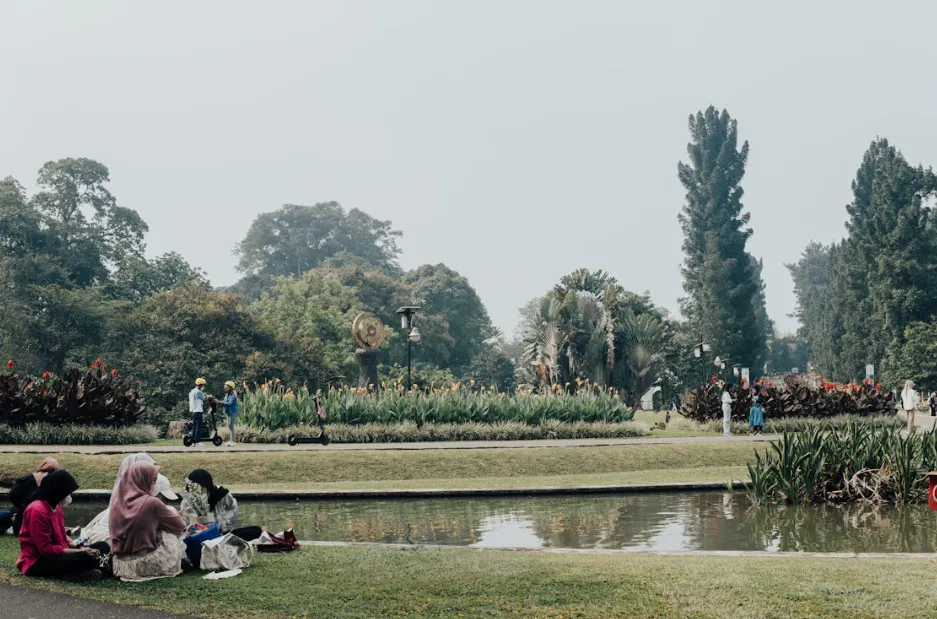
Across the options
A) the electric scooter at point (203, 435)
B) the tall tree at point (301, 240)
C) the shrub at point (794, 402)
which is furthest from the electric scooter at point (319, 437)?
the tall tree at point (301, 240)

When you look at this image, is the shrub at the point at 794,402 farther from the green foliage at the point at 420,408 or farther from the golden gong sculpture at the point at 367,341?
the golden gong sculpture at the point at 367,341

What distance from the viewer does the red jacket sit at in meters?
9.40


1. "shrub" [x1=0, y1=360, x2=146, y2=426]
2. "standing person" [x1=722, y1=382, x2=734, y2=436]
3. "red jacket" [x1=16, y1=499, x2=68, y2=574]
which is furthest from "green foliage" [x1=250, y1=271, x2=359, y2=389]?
"red jacket" [x1=16, y1=499, x2=68, y2=574]

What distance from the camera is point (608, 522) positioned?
47.0ft

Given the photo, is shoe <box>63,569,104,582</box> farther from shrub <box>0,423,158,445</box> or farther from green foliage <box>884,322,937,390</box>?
green foliage <box>884,322,937,390</box>

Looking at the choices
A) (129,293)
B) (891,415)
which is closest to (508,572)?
(891,415)

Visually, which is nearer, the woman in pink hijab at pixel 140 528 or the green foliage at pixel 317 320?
the woman in pink hijab at pixel 140 528

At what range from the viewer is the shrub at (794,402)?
35.1m

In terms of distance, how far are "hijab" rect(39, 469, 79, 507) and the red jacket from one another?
65mm

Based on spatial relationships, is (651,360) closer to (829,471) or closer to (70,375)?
(70,375)

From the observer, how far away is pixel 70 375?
26844 mm

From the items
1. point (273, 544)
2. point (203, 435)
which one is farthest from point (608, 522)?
point (203, 435)

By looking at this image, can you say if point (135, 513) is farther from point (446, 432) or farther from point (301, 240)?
point (301, 240)

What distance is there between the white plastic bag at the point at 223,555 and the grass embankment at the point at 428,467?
820cm
